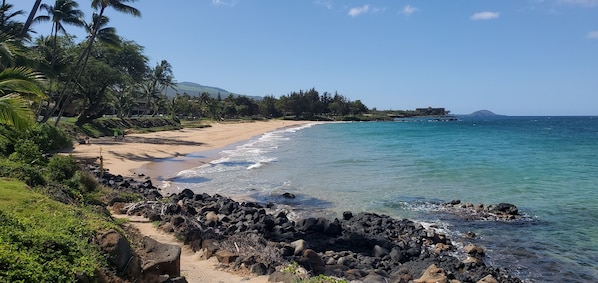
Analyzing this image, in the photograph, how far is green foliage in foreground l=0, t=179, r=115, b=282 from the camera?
404 centimetres

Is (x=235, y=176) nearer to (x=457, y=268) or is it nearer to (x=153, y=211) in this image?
(x=153, y=211)

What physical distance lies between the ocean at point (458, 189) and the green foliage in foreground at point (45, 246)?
9.05m

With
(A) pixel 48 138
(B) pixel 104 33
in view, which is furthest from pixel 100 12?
(A) pixel 48 138

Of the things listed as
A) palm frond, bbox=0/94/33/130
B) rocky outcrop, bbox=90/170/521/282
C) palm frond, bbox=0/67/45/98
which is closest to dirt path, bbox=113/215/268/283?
rocky outcrop, bbox=90/170/521/282

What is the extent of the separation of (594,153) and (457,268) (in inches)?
1309

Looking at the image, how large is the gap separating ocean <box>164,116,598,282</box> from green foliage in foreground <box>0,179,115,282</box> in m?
9.05

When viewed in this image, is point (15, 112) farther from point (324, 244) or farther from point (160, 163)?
point (160, 163)

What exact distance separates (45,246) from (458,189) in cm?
1805

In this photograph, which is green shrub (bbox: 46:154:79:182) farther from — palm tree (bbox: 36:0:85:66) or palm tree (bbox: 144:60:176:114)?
palm tree (bbox: 144:60:176:114)

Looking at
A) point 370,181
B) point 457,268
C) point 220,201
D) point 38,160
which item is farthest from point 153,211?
point 370,181

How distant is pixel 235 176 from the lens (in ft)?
73.6

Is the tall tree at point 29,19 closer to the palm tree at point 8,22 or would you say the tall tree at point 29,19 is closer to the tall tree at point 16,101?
the palm tree at point 8,22

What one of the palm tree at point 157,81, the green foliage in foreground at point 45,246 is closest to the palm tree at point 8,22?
the green foliage in foreground at point 45,246

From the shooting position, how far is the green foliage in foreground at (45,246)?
404cm
